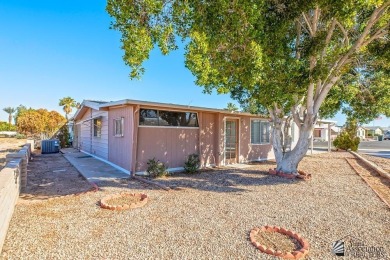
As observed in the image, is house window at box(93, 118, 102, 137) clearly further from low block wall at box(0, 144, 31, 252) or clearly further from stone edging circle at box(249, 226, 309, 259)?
stone edging circle at box(249, 226, 309, 259)

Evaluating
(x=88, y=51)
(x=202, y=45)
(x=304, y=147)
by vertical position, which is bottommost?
(x=304, y=147)

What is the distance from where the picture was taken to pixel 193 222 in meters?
4.43

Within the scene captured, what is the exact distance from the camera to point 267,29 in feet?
21.4

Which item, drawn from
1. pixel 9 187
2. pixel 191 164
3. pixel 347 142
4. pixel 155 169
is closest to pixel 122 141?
pixel 155 169

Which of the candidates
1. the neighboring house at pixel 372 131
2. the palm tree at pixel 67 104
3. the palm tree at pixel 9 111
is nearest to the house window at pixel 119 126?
the palm tree at pixel 67 104

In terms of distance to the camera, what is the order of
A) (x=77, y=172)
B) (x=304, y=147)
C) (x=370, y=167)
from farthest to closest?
1. (x=370, y=167)
2. (x=77, y=172)
3. (x=304, y=147)

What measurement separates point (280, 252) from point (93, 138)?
12.9 metres

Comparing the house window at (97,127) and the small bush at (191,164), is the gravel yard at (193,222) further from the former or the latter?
the house window at (97,127)

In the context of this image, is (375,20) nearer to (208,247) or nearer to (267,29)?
(267,29)

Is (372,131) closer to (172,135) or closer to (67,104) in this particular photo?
(172,135)

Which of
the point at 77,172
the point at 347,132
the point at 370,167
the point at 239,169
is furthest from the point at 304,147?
the point at 347,132

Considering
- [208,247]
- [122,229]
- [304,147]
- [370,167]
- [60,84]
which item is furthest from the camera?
[60,84]

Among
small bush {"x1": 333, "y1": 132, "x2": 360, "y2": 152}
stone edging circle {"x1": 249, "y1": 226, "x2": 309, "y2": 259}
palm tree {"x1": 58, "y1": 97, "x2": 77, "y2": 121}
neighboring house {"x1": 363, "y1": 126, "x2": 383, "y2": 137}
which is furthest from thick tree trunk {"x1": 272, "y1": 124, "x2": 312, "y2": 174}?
neighboring house {"x1": 363, "y1": 126, "x2": 383, "y2": 137}

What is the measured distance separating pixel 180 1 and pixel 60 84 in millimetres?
17081
